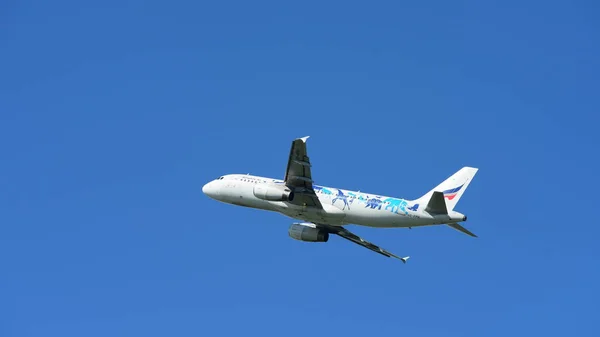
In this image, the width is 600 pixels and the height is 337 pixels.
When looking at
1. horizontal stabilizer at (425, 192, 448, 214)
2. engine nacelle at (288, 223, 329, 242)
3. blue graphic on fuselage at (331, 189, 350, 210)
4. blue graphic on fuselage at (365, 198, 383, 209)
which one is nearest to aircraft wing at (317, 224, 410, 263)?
A: engine nacelle at (288, 223, 329, 242)

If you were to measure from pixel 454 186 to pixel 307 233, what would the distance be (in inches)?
466

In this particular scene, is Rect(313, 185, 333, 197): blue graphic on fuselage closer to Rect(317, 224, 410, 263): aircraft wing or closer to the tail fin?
Rect(317, 224, 410, 263): aircraft wing

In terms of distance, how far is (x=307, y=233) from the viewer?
7281 centimetres

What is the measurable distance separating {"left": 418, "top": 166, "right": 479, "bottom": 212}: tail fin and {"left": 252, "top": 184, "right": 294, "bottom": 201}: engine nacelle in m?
8.45

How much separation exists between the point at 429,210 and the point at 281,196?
31.4 ft

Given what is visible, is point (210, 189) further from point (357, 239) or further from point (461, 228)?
point (461, 228)

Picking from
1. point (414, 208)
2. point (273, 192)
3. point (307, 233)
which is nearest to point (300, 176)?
point (273, 192)

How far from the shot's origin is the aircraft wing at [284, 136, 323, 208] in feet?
206

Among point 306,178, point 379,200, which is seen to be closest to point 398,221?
point 379,200

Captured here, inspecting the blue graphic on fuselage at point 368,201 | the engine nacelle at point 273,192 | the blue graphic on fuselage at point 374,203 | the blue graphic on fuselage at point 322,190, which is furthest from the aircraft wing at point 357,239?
the engine nacelle at point 273,192

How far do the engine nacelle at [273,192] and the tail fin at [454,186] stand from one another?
27.7 feet

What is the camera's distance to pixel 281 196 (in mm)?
66562

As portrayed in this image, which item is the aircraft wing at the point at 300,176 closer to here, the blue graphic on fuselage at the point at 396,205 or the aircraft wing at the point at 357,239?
the blue graphic on fuselage at the point at 396,205

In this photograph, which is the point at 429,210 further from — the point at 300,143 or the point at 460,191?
the point at 300,143
